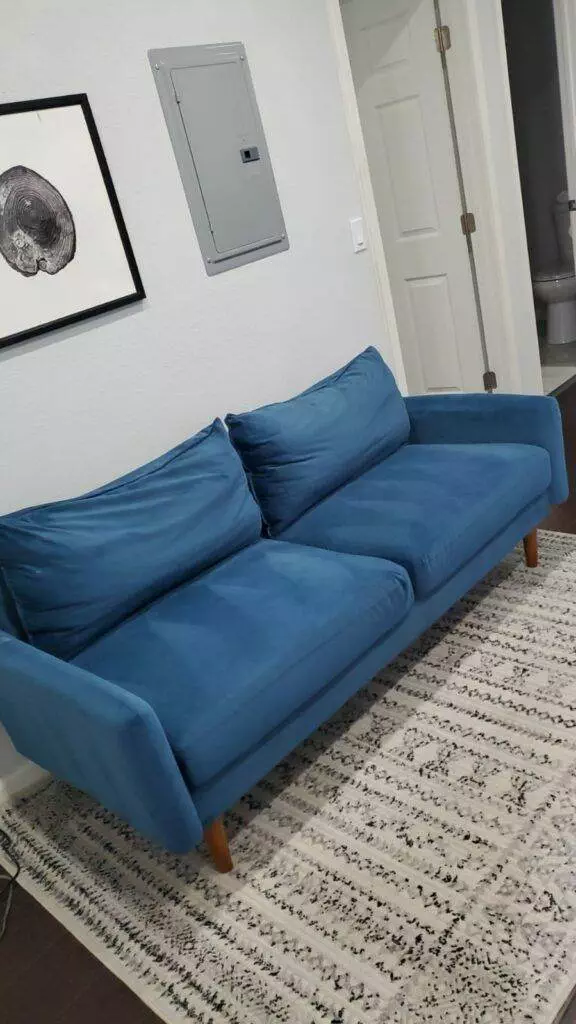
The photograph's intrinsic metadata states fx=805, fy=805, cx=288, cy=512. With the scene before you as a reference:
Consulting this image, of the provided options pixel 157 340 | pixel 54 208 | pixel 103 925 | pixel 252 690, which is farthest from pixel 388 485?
pixel 103 925

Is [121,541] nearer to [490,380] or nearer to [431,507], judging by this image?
[431,507]

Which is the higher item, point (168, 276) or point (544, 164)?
point (168, 276)

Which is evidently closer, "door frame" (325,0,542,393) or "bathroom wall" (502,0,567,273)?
"door frame" (325,0,542,393)

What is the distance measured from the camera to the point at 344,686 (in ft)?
6.80

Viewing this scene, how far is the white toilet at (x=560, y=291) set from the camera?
16.3 feet

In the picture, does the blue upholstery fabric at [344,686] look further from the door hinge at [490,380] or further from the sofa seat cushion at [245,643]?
the door hinge at [490,380]

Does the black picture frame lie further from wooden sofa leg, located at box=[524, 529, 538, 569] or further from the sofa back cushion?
wooden sofa leg, located at box=[524, 529, 538, 569]

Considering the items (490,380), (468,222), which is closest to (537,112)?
(468,222)

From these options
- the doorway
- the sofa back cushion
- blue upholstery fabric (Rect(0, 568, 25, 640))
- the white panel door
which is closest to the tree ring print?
the sofa back cushion

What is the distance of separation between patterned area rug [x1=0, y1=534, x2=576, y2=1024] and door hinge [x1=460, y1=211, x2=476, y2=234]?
2106 mm

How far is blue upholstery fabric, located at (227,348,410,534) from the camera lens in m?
2.53

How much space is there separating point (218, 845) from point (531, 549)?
4.84ft

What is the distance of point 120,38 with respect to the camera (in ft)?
7.63

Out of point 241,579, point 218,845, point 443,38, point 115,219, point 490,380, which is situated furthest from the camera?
point 490,380
